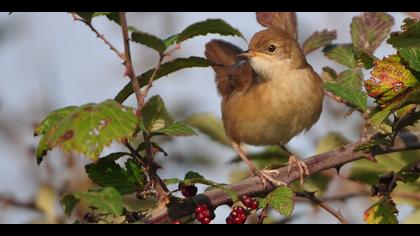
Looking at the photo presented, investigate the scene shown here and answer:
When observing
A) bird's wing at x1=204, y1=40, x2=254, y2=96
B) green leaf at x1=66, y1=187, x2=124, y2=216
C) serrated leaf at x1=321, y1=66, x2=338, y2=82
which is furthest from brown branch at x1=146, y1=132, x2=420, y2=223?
bird's wing at x1=204, y1=40, x2=254, y2=96

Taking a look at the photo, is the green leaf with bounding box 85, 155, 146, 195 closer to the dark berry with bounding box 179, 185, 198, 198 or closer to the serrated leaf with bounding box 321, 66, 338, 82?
the dark berry with bounding box 179, 185, 198, 198

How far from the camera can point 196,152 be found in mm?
4203

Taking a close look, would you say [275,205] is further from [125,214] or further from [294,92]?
[294,92]

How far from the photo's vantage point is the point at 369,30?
3.01 meters

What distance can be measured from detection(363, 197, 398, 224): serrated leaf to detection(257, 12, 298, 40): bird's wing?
1.46m

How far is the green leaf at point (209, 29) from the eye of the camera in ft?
6.06

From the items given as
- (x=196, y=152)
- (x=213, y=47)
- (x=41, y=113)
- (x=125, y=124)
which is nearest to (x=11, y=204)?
(x=41, y=113)

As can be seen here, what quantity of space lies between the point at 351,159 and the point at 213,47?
259 centimetres

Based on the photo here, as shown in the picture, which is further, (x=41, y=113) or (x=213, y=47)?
(x=213, y=47)

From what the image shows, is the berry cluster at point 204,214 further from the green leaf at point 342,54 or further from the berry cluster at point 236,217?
the green leaf at point 342,54

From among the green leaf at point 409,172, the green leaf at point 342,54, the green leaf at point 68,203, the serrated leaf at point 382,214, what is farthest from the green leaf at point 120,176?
the green leaf at point 342,54

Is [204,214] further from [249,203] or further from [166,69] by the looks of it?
[166,69]

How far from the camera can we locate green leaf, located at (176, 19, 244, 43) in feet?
6.06

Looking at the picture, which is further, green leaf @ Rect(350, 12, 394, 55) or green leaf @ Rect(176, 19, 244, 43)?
green leaf @ Rect(350, 12, 394, 55)
